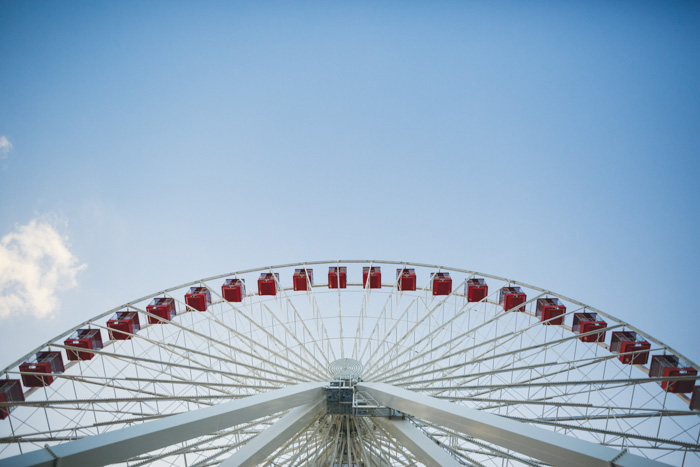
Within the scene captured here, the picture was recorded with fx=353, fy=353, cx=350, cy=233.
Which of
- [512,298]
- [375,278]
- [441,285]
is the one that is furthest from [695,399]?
[375,278]

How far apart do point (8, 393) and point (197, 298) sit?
8.88 meters

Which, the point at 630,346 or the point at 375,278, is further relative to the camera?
the point at 375,278

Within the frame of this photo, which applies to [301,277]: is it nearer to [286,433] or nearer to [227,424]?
[286,433]

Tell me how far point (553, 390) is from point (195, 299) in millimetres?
21186

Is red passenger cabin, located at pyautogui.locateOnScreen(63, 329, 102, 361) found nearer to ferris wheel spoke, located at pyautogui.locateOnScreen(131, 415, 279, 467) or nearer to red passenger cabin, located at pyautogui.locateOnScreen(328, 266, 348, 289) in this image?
ferris wheel spoke, located at pyautogui.locateOnScreen(131, 415, 279, 467)

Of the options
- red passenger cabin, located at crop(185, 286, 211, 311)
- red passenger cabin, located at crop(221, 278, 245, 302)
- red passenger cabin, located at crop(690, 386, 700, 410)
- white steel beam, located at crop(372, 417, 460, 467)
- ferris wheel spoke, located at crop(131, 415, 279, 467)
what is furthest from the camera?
red passenger cabin, located at crop(221, 278, 245, 302)

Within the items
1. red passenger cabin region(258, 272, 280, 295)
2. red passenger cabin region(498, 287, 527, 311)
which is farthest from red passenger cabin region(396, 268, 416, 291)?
red passenger cabin region(258, 272, 280, 295)

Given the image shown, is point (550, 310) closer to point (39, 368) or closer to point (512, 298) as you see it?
point (512, 298)

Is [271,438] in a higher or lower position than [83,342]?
lower

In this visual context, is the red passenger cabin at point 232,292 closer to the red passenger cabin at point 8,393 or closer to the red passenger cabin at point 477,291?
the red passenger cabin at point 8,393

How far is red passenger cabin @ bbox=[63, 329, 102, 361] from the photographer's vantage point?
1803cm

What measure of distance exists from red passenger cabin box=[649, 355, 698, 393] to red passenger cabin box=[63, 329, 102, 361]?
28.1 m

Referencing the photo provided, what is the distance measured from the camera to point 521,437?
640 centimetres

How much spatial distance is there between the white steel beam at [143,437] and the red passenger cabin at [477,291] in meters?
15.8
